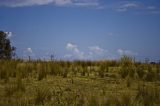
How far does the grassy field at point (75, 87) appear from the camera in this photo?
10.1 meters

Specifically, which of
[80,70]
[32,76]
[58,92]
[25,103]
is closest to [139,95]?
[58,92]

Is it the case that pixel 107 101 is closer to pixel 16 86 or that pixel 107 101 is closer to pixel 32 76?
pixel 16 86

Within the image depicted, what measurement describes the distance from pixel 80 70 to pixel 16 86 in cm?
592

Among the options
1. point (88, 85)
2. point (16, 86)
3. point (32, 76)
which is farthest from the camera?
point (32, 76)

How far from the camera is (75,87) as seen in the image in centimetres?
1286

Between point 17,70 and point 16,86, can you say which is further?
point 17,70

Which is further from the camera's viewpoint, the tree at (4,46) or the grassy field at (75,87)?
the tree at (4,46)

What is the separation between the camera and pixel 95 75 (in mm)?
16281

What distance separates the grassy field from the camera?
33.3 feet

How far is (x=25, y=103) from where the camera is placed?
32.2 ft

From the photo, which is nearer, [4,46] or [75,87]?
[75,87]

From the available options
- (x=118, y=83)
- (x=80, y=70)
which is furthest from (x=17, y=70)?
(x=118, y=83)

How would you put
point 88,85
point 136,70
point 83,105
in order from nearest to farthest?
point 83,105 → point 88,85 → point 136,70

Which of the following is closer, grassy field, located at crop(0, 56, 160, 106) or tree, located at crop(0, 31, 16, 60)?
grassy field, located at crop(0, 56, 160, 106)
